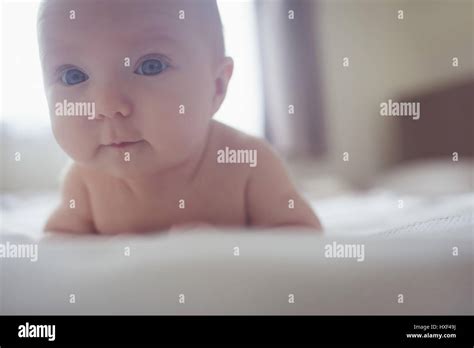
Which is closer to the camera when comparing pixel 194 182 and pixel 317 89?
pixel 194 182

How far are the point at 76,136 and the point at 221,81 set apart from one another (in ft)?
0.64

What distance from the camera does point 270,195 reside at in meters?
0.70

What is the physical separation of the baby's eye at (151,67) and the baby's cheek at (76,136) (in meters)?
0.09

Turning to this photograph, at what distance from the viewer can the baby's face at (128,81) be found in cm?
65

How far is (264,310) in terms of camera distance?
645mm

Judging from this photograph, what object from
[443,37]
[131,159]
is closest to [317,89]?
[443,37]

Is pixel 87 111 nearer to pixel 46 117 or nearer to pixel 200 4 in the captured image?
pixel 46 117

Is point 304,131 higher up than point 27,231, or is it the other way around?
point 304,131

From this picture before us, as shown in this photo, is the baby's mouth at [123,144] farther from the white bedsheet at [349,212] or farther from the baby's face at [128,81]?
the white bedsheet at [349,212]

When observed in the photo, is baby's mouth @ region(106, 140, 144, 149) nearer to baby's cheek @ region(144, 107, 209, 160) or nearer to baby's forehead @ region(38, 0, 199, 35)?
baby's cheek @ region(144, 107, 209, 160)

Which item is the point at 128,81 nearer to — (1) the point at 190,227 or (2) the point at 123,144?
(2) the point at 123,144

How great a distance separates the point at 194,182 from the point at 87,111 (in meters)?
0.16

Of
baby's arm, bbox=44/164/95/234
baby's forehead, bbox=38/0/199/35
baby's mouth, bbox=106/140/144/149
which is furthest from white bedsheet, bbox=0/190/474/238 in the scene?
baby's forehead, bbox=38/0/199/35

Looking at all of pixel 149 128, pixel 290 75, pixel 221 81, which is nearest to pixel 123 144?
pixel 149 128
